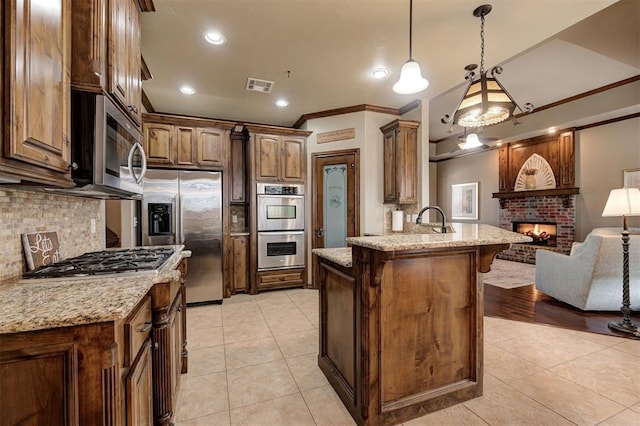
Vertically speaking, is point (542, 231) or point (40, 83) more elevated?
point (40, 83)

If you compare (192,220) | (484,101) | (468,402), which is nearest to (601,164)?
(484,101)

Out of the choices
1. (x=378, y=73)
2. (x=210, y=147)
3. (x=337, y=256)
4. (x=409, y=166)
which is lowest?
(x=337, y=256)

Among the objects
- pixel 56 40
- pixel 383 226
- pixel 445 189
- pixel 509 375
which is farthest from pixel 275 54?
pixel 445 189

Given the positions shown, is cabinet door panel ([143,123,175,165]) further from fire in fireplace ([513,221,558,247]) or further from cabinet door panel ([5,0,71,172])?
fire in fireplace ([513,221,558,247])

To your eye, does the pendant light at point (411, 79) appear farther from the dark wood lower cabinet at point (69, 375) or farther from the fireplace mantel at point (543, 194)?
the fireplace mantel at point (543, 194)

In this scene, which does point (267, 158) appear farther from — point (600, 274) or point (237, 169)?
point (600, 274)

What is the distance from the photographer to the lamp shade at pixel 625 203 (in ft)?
9.01

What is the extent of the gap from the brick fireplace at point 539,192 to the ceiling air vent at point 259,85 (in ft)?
19.1

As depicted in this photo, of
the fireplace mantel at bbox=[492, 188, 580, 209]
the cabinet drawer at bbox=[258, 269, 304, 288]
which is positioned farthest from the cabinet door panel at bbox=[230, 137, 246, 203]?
the fireplace mantel at bbox=[492, 188, 580, 209]

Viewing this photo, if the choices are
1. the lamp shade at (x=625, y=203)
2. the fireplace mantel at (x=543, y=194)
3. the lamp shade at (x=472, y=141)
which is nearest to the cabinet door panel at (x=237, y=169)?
the lamp shade at (x=472, y=141)

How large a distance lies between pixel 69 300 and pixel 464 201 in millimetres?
8506

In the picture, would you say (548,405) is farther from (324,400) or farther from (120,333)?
(120,333)

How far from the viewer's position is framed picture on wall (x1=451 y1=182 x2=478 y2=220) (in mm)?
Result: 7590

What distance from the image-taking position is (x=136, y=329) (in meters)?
1.05
